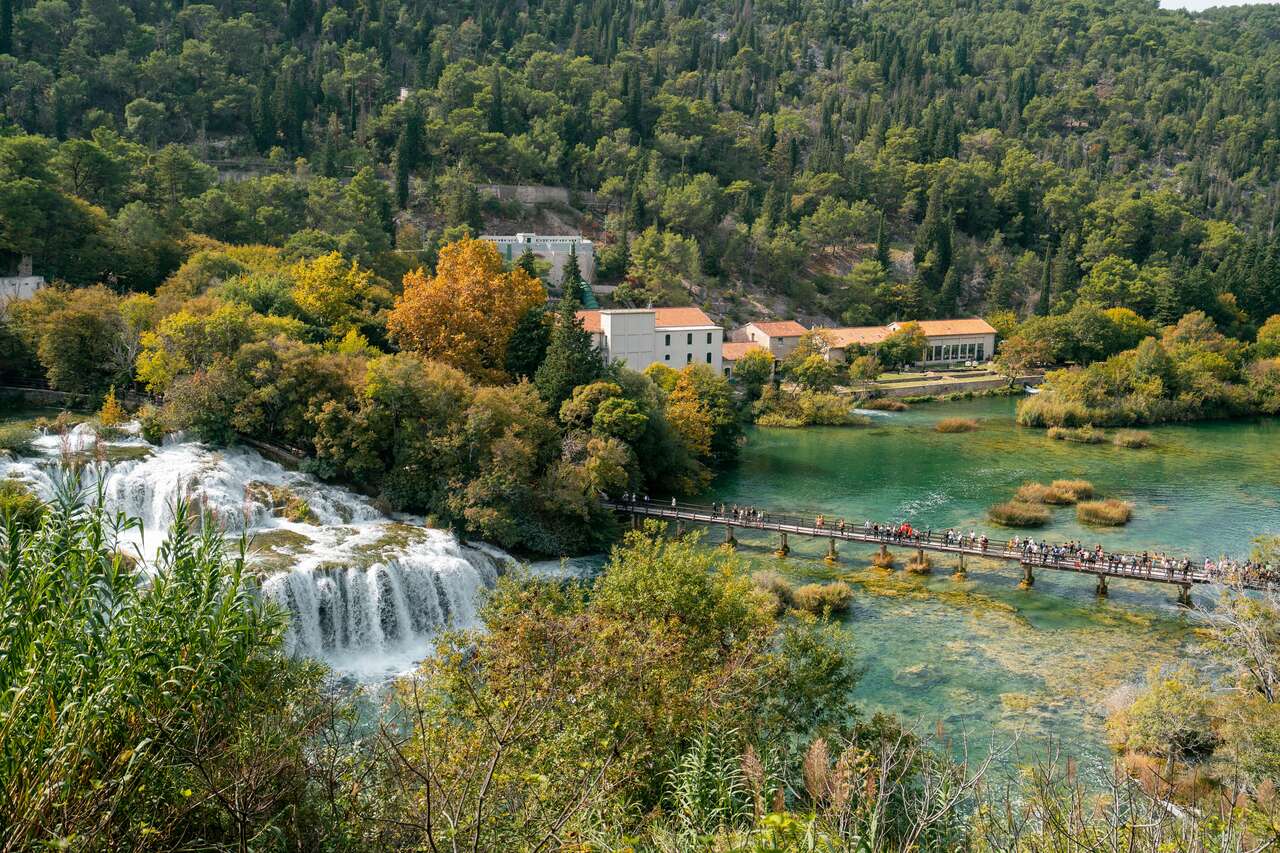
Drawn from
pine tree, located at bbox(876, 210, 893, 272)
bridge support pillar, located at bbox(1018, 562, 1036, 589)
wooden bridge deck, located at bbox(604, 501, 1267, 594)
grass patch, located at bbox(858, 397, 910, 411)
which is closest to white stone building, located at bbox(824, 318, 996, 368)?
grass patch, located at bbox(858, 397, 910, 411)

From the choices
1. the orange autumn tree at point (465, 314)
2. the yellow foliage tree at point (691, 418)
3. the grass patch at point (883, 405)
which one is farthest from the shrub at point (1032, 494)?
the grass patch at point (883, 405)

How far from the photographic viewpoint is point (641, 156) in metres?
103

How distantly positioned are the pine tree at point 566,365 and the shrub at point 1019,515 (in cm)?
1738

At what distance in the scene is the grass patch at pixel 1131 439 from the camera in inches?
2168

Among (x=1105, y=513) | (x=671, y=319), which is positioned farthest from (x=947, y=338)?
(x=1105, y=513)

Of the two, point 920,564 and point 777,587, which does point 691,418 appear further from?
point 777,587

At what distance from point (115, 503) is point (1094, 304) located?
254 feet

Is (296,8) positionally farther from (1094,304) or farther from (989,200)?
(1094,304)

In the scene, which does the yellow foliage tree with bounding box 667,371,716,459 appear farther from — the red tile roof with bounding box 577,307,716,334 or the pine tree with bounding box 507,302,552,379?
the red tile roof with bounding box 577,307,716,334

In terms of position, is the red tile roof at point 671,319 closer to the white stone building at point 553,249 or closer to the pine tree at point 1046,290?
the white stone building at point 553,249

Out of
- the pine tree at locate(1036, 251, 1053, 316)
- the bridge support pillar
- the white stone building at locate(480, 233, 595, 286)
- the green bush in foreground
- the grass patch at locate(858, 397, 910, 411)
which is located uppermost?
the white stone building at locate(480, 233, 595, 286)

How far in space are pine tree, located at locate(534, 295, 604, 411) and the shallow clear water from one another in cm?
816

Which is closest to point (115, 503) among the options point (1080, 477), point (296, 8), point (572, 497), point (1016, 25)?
point (572, 497)

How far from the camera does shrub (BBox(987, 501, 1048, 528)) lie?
38634 millimetres
